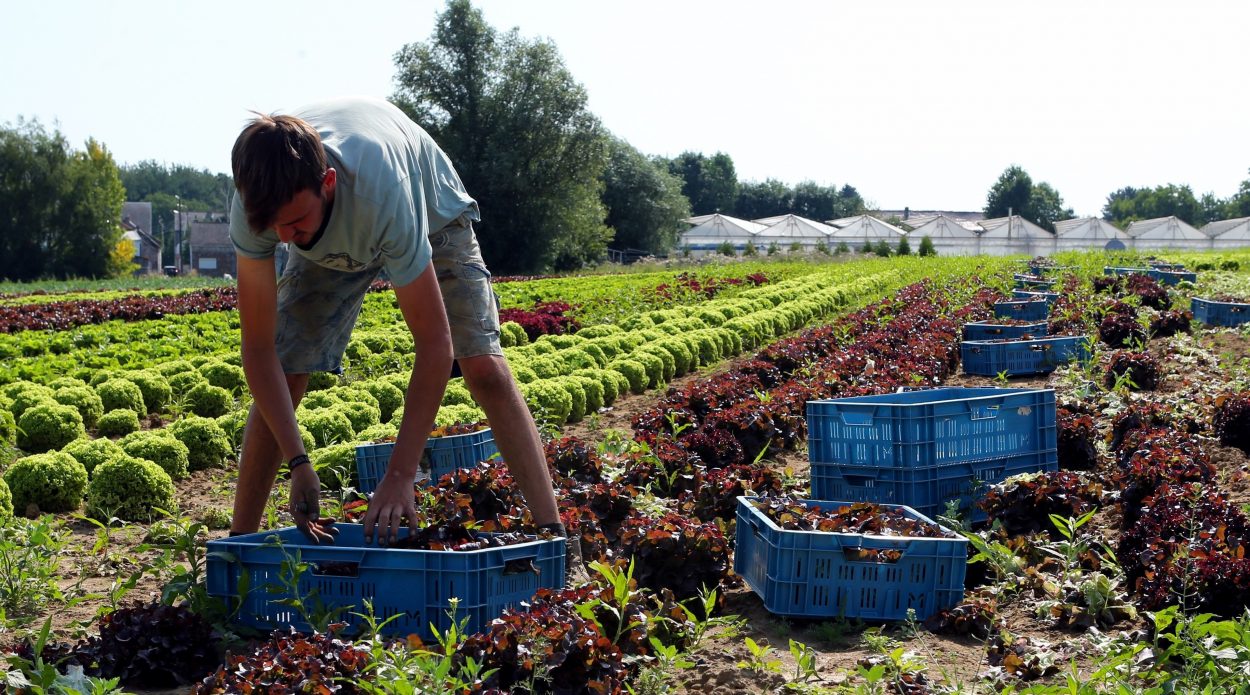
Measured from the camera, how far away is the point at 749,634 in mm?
3711

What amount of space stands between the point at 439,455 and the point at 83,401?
480 cm

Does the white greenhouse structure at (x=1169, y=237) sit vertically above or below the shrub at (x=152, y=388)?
above

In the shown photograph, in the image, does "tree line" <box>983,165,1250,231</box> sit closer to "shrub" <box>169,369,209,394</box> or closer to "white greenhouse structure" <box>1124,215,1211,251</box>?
"white greenhouse structure" <box>1124,215,1211,251</box>

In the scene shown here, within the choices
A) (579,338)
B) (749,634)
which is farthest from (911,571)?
(579,338)

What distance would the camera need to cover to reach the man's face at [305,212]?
9.17 ft

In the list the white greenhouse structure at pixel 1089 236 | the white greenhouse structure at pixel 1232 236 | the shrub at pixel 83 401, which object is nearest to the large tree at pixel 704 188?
the white greenhouse structure at pixel 1089 236

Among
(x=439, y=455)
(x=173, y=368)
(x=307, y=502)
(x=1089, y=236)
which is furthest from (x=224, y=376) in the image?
(x=1089, y=236)

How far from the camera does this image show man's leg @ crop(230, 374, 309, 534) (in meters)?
3.69

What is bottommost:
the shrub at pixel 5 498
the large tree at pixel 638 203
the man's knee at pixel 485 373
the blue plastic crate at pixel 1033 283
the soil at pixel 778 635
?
the soil at pixel 778 635

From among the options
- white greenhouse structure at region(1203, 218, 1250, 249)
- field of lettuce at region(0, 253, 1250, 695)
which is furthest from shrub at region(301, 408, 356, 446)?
white greenhouse structure at region(1203, 218, 1250, 249)

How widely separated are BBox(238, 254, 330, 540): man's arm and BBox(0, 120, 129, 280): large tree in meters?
53.7

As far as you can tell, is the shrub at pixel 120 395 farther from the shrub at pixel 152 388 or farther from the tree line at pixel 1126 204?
the tree line at pixel 1126 204

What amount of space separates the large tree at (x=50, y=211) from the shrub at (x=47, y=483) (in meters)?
50.4

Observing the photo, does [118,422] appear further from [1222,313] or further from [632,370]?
[1222,313]
